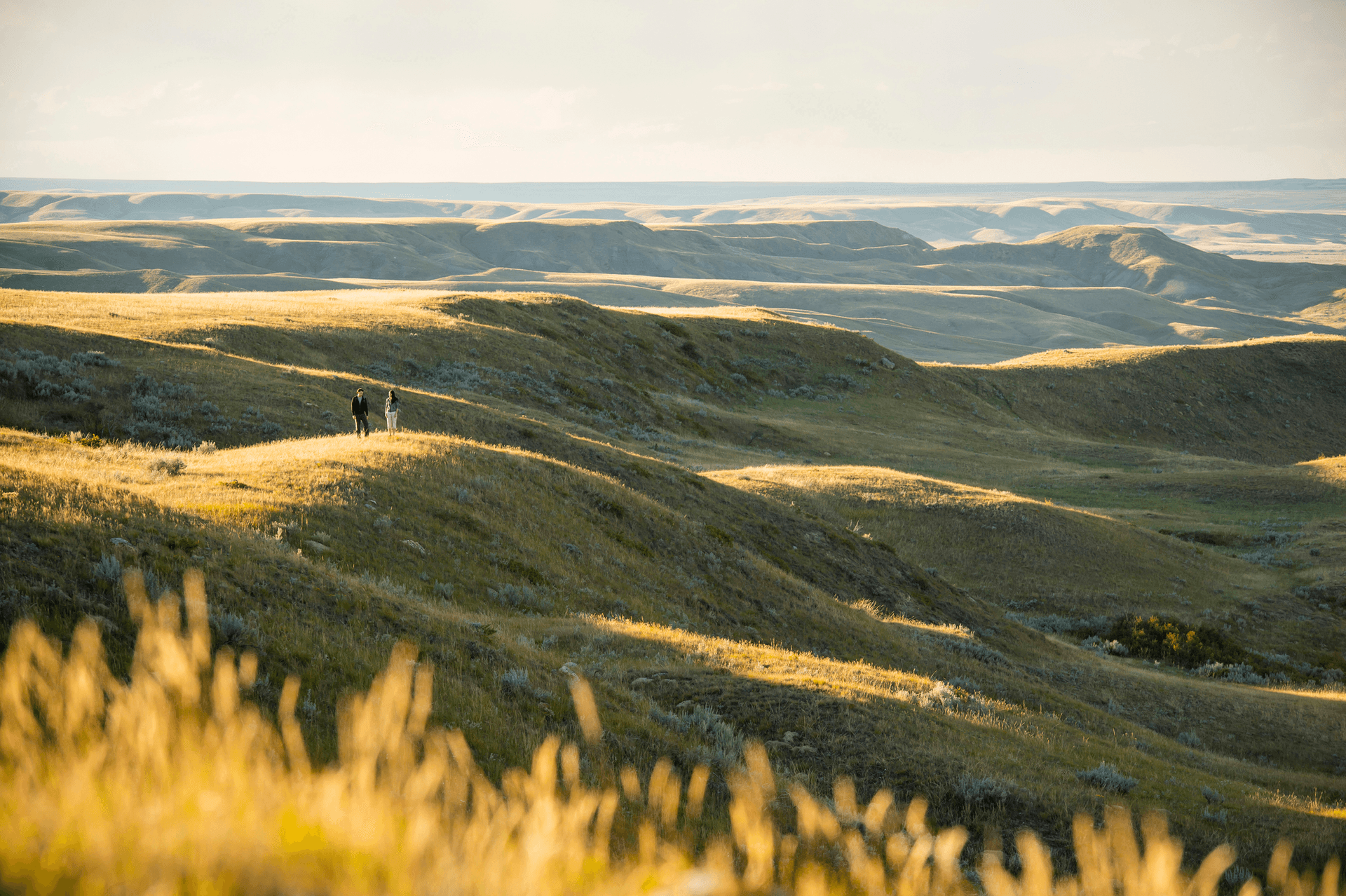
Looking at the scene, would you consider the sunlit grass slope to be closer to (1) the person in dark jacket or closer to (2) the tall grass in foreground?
(1) the person in dark jacket

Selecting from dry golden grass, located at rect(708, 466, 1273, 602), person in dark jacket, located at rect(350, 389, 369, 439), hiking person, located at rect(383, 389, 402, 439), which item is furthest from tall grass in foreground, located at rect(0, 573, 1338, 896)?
dry golden grass, located at rect(708, 466, 1273, 602)

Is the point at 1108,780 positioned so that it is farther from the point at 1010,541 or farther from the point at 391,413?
the point at 1010,541

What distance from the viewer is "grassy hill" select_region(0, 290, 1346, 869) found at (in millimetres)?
9602

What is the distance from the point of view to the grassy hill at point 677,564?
9602 mm

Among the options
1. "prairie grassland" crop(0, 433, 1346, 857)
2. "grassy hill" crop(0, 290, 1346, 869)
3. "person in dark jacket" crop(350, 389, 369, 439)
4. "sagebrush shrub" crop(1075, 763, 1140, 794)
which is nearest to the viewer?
"prairie grassland" crop(0, 433, 1346, 857)

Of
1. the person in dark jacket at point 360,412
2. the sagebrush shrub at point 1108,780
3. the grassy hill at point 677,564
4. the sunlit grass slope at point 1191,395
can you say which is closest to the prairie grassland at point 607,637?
the grassy hill at point 677,564

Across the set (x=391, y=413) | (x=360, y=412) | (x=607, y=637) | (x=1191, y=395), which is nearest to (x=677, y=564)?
(x=607, y=637)

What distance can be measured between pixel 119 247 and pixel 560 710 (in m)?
221

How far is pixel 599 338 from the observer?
64062 mm

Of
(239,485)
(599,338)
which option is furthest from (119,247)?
(239,485)

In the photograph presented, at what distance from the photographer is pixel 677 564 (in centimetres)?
2175

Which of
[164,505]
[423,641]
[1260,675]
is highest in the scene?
[164,505]

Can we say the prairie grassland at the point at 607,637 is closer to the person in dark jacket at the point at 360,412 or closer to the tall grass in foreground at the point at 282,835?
the person in dark jacket at the point at 360,412

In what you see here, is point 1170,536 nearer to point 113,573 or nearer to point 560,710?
point 560,710
